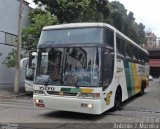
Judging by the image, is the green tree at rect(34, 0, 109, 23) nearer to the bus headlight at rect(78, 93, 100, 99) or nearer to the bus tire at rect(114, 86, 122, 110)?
the bus tire at rect(114, 86, 122, 110)

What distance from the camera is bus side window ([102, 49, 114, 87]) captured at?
1177 centimetres

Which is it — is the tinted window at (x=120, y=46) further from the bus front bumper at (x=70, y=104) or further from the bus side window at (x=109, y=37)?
the bus front bumper at (x=70, y=104)

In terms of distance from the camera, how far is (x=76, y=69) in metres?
11.6

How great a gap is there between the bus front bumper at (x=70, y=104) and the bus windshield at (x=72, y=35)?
6.43 ft

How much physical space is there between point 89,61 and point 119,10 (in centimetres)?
4557

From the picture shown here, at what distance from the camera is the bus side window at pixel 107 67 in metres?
11.8

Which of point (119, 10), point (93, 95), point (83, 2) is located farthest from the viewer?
point (119, 10)

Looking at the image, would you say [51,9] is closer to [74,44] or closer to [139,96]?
[139,96]

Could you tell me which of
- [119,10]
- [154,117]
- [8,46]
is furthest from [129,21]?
[154,117]

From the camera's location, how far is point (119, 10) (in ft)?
184

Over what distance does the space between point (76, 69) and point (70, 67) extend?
0.73 feet

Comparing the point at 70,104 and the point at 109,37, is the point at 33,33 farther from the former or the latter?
the point at 70,104

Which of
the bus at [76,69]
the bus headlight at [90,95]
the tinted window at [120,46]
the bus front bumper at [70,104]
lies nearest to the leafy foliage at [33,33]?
the tinted window at [120,46]

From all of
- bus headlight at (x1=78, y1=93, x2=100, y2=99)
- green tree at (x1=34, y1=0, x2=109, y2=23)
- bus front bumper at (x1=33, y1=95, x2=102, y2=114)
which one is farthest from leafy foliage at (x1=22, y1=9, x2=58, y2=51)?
bus headlight at (x1=78, y1=93, x2=100, y2=99)
